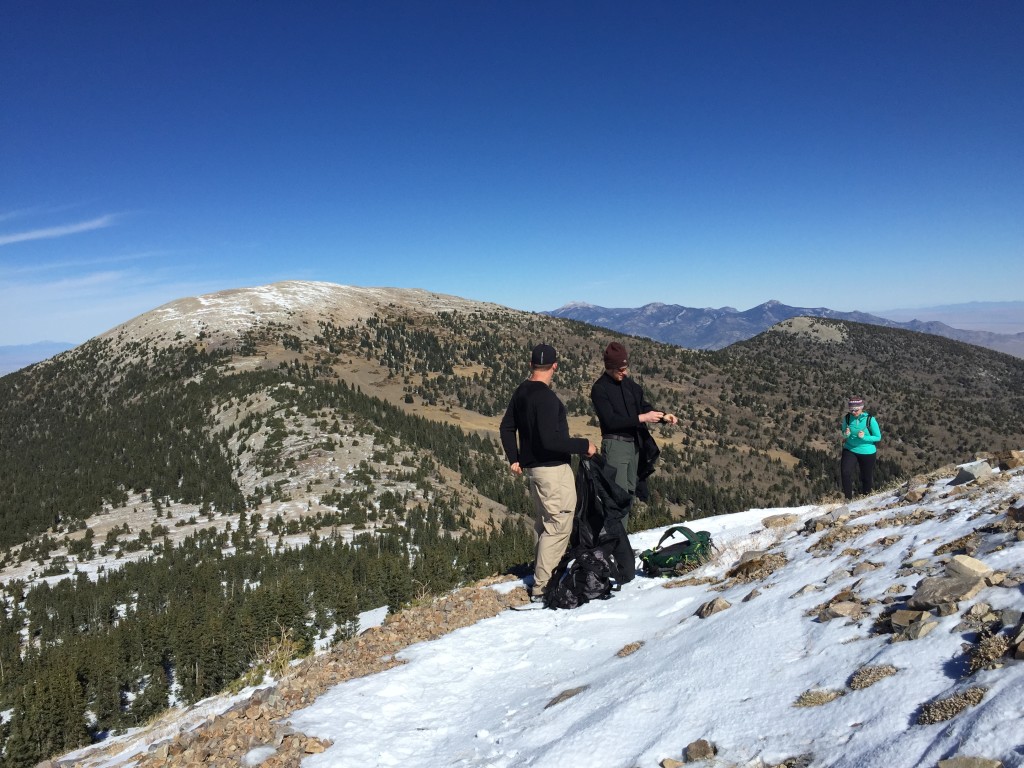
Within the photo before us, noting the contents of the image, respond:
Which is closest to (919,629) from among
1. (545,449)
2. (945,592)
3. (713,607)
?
(945,592)

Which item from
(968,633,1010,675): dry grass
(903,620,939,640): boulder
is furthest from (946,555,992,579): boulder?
(968,633,1010,675): dry grass

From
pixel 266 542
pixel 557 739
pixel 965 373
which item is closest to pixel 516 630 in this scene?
pixel 557 739

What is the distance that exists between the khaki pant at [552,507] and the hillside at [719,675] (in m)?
0.74

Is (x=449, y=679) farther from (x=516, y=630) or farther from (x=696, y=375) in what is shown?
(x=696, y=375)

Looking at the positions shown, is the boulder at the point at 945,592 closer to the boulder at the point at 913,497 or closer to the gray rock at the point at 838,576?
the gray rock at the point at 838,576

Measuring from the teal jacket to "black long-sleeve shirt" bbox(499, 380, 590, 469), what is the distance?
6.89 m

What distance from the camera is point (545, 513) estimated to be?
6547 millimetres

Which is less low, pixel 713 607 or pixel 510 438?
pixel 510 438

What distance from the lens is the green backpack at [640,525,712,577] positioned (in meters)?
7.33

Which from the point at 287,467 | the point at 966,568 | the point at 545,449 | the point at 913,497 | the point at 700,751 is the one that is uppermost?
the point at 545,449

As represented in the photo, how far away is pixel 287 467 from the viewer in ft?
117

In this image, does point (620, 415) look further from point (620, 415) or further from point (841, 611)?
point (841, 611)

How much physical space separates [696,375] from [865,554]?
92.2 metres

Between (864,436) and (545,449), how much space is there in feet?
24.0
